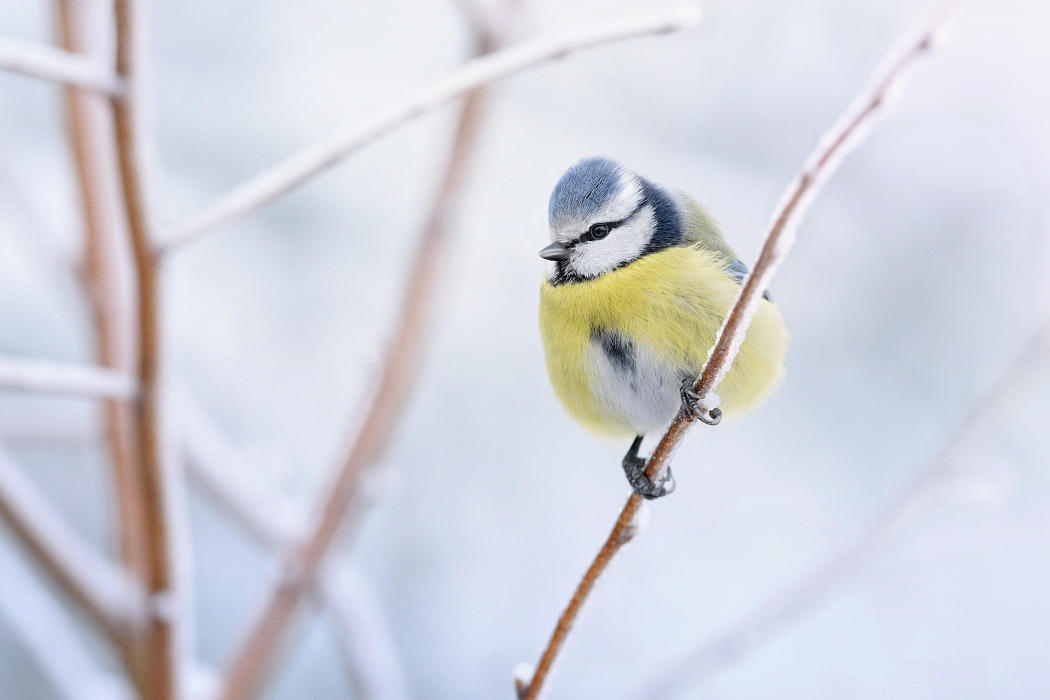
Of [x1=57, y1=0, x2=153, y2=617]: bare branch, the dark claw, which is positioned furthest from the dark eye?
[x1=57, y1=0, x2=153, y2=617]: bare branch

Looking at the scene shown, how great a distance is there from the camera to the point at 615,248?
481mm

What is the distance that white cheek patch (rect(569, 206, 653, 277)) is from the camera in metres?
0.47

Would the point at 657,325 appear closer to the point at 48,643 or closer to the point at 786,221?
the point at 786,221

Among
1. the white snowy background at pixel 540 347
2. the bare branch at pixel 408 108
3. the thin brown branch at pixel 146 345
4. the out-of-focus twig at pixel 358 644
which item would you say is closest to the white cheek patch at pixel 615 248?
the bare branch at pixel 408 108

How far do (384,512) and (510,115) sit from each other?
24.0 inches

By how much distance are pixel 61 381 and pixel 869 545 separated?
18.3 inches

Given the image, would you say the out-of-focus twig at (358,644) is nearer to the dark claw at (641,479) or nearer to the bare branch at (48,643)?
the bare branch at (48,643)

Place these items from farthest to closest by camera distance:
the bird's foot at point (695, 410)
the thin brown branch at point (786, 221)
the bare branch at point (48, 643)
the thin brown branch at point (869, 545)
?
1. the bare branch at point (48, 643)
2. the thin brown branch at point (869, 545)
3. the bird's foot at point (695, 410)
4. the thin brown branch at point (786, 221)

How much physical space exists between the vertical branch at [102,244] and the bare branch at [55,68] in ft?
0.81

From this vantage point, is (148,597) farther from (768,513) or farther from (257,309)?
(257,309)

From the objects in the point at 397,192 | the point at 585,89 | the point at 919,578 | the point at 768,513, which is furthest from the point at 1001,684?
the point at 397,192

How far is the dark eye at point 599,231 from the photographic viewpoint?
45 cm

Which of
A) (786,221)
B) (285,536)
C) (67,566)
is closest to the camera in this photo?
(786,221)

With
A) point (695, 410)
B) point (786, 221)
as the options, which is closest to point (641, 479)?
point (695, 410)
